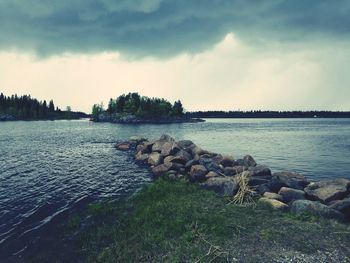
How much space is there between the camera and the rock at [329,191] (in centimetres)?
1672

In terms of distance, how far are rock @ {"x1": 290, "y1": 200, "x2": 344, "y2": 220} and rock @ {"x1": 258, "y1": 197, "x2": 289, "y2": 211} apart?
0.44 meters

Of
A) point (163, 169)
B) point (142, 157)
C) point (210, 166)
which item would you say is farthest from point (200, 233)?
point (142, 157)

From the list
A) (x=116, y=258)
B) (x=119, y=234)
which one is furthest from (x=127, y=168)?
(x=116, y=258)

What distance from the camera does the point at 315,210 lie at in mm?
14344

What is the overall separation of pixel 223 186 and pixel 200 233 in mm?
7187

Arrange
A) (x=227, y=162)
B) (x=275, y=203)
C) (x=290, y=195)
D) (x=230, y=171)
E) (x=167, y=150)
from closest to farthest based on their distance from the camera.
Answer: (x=275, y=203) < (x=290, y=195) < (x=230, y=171) < (x=227, y=162) < (x=167, y=150)

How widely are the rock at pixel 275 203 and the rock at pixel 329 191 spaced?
329 centimetres

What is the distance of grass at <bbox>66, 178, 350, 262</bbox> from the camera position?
10.7 m

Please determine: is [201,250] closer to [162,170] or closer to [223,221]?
[223,221]

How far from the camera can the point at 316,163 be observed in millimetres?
34562

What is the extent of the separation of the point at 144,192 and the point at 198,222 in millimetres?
7213

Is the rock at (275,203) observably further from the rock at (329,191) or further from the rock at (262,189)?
the rock at (329,191)

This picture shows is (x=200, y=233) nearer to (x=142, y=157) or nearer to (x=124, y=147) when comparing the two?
(x=142, y=157)

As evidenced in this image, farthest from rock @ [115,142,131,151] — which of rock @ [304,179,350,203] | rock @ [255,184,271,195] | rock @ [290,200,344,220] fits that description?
rock @ [290,200,344,220]
